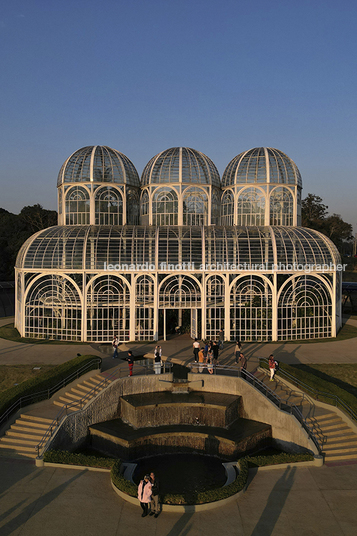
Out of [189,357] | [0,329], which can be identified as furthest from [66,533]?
[0,329]

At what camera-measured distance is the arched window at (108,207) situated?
48594 millimetres

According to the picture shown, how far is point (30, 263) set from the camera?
4128 centimetres

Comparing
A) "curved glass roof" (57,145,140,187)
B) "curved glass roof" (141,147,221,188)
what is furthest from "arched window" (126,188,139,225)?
"curved glass roof" (141,147,221,188)

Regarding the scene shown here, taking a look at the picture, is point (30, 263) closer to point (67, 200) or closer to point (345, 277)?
point (67, 200)

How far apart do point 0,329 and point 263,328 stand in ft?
94.2

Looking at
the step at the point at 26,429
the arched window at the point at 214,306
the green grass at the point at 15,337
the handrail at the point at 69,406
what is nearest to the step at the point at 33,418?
the step at the point at 26,429

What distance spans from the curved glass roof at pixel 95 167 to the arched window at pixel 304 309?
2318 centimetres

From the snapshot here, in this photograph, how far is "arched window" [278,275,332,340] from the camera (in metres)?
40.9

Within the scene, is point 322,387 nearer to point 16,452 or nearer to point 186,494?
point 186,494

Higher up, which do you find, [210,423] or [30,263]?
[30,263]

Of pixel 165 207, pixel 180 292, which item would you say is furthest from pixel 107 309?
pixel 165 207

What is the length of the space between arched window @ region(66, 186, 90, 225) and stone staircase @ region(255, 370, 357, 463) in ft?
96.5

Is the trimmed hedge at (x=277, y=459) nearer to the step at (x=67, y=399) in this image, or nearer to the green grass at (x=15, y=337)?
the step at (x=67, y=399)

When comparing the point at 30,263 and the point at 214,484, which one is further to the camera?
the point at 30,263
